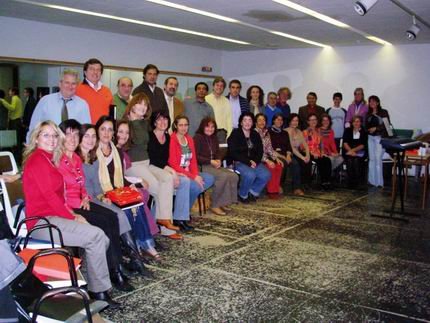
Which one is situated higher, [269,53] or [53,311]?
[269,53]

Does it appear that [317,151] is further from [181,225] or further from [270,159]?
[181,225]

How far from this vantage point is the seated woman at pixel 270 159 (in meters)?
6.88

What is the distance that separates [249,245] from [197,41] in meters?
6.84

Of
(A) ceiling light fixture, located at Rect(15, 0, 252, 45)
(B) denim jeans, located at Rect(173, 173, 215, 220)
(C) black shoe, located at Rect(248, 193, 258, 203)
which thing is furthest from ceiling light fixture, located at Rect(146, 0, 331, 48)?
(C) black shoe, located at Rect(248, 193, 258, 203)

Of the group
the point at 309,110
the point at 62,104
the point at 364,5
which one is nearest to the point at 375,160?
the point at 309,110

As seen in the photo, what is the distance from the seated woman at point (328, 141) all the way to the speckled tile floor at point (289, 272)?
226 centimetres

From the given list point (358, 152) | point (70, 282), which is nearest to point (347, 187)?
point (358, 152)

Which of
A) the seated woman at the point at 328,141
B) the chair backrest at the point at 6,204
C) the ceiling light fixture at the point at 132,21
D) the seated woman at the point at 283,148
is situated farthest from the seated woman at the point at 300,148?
the chair backrest at the point at 6,204

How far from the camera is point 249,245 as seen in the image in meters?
4.67

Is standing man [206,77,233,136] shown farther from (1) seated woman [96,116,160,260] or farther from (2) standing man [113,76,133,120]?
(1) seated woman [96,116,160,260]

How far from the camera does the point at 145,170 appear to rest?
15.9 ft

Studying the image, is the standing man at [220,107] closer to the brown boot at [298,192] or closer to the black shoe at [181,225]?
the brown boot at [298,192]

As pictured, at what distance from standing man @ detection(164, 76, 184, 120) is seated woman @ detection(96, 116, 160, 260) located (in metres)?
2.03

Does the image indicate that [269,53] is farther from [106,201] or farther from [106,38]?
[106,201]
